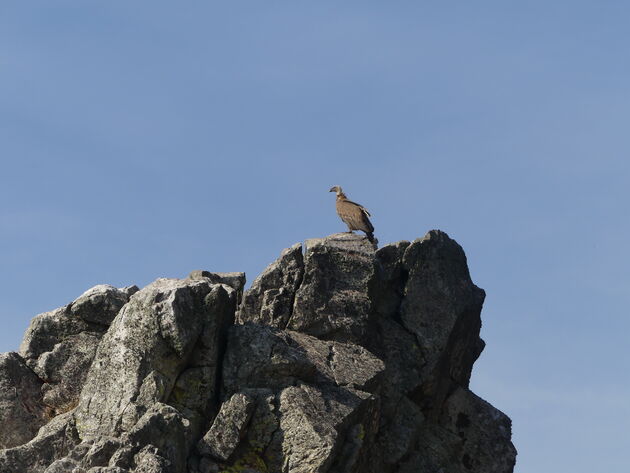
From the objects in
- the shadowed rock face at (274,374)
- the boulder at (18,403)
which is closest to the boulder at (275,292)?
the shadowed rock face at (274,374)

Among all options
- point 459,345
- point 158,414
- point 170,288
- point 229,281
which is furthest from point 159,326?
point 459,345

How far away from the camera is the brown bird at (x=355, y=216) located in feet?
176

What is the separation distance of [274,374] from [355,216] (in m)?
10.9

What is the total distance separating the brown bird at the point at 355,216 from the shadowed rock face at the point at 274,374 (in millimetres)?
1052

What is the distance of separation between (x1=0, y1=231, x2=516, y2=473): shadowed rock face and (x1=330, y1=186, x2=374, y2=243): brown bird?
1.05 metres

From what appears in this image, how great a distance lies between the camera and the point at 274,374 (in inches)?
1781

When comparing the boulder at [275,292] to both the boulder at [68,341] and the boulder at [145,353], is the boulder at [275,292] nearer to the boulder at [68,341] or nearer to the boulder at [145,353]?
the boulder at [145,353]

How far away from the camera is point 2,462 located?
42.4 meters

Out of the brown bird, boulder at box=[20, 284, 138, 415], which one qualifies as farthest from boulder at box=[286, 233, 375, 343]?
boulder at box=[20, 284, 138, 415]

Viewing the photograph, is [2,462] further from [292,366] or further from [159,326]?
[292,366]

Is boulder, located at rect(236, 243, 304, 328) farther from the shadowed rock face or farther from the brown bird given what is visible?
the brown bird

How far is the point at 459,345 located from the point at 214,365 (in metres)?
12.0

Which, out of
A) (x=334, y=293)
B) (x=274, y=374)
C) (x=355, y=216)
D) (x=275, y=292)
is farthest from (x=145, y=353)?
(x=355, y=216)

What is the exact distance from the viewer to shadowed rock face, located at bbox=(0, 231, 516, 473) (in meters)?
42.8
